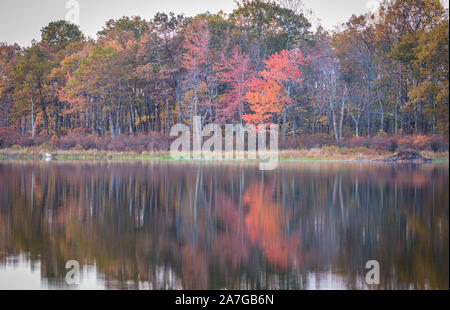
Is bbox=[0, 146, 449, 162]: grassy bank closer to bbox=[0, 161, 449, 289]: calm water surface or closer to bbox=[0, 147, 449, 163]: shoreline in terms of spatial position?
bbox=[0, 147, 449, 163]: shoreline

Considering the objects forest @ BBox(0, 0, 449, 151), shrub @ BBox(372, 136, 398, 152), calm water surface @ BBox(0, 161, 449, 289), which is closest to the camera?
calm water surface @ BBox(0, 161, 449, 289)

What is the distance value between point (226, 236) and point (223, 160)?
123 feet

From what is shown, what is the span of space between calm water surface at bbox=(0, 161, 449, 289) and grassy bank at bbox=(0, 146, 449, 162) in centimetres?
2280

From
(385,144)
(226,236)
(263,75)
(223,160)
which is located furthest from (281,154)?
(226,236)

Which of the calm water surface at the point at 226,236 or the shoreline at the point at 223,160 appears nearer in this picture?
the calm water surface at the point at 226,236

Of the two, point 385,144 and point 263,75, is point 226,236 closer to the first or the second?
point 385,144

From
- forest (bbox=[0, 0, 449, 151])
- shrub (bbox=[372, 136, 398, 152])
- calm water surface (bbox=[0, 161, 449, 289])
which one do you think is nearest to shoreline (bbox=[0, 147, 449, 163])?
shrub (bbox=[372, 136, 398, 152])

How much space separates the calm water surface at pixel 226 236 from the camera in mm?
10031

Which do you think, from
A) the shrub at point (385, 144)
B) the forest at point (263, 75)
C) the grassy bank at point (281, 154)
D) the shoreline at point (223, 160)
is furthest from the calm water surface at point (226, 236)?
the forest at point (263, 75)

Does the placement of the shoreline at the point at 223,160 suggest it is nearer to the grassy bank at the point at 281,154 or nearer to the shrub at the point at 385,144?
the grassy bank at the point at 281,154

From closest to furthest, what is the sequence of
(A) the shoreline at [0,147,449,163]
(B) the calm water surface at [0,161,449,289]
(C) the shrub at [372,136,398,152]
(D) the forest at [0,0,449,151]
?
(B) the calm water surface at [0,161,449,289] < (A) the shoreline at [0,147,449,163] < (C) the shrub at [372,136,398,152] < (D) the forest at [0,0,449,151]

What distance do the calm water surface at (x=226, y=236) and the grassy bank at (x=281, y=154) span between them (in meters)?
22.8

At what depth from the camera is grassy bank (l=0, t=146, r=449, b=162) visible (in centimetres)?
4738
